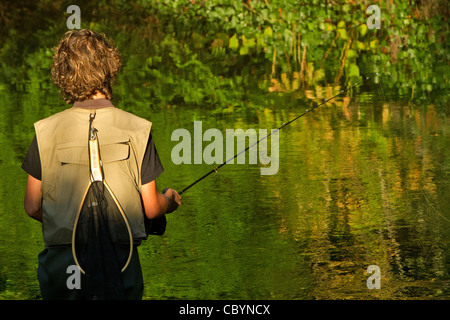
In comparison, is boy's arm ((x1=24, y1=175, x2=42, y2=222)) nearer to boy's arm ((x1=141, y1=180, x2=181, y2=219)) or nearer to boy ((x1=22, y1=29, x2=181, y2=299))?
boy ((x1=22, y1=29, x2=181, y2=299))

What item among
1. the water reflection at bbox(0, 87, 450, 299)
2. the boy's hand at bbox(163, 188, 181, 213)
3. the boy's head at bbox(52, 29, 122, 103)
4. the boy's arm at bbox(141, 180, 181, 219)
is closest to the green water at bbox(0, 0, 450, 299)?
the water reflection at bbox(0, 87, 450, 299)

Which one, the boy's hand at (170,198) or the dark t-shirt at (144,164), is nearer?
the dark t-shirt at (144,164)

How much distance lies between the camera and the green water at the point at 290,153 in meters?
6.74

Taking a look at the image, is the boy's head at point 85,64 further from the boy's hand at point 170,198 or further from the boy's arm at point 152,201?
the boy's hand at point 170,198

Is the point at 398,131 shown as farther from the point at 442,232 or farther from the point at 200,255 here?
the point at 200,255

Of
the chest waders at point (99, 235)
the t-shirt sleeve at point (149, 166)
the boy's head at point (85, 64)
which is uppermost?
the boy's head at point (85, 64)

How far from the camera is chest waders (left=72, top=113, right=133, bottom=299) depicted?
3836 millimetres

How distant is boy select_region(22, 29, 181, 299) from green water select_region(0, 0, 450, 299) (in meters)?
2.36

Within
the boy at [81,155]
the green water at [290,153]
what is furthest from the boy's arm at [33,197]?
the green water at [290,153]

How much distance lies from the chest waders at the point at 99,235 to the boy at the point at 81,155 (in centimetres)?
2

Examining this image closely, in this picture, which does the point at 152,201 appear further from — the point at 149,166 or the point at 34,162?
the point at 34,162

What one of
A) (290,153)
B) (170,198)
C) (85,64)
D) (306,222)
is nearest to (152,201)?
(170,198)

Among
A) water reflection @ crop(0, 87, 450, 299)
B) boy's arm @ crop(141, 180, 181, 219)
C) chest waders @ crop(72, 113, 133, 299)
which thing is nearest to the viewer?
chest waders @ crop(72, 113, 133, 299)
